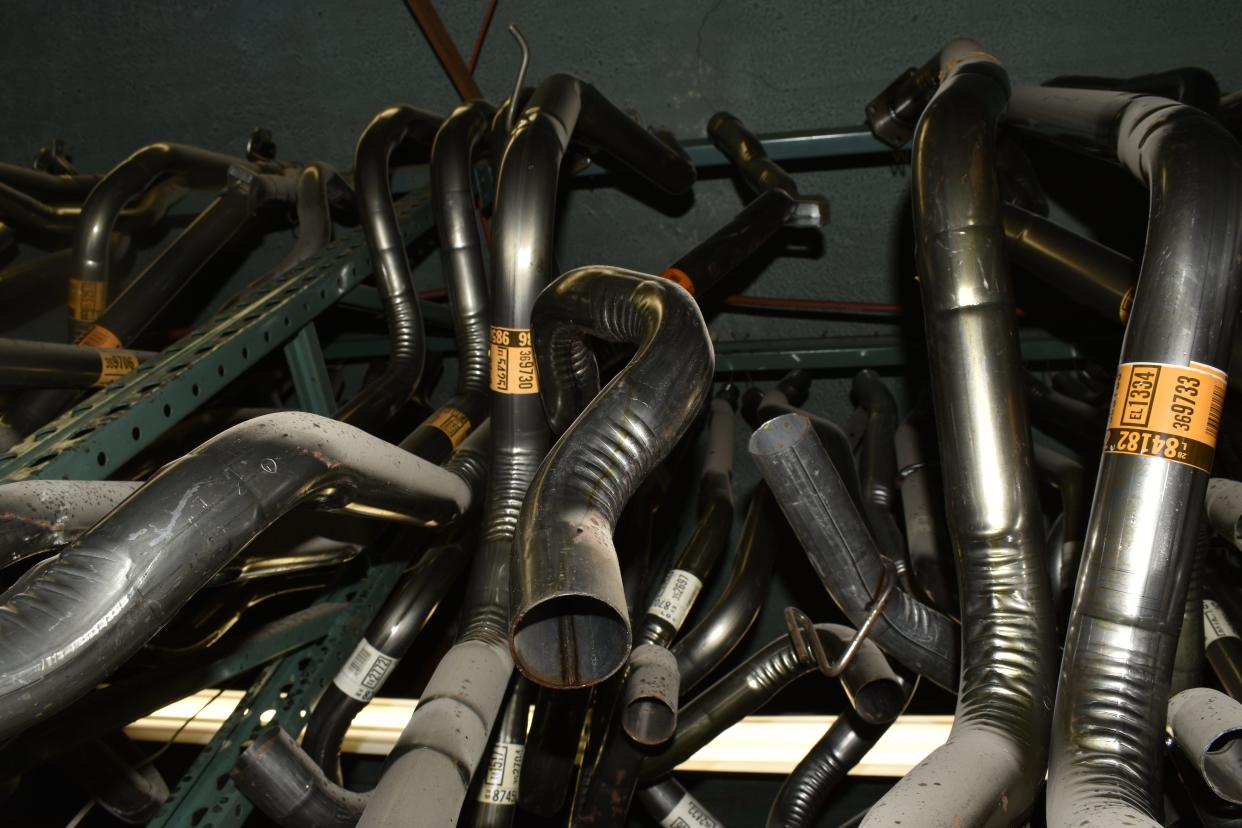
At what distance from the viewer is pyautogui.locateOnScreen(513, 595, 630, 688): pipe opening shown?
1.78 ft

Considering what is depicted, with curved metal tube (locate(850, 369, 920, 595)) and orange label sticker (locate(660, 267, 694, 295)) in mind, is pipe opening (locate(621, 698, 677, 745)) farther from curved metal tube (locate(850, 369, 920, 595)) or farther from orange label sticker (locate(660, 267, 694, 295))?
orange label sticker (locate(660, 267, 694, 295))

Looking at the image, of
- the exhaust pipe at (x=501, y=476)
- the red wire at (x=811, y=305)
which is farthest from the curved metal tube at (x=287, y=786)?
the red wire at (x=811, y=305)

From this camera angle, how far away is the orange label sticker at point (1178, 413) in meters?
0.64

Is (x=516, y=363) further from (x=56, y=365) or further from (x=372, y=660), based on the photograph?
(x=56, y=365)

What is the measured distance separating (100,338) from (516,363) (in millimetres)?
846

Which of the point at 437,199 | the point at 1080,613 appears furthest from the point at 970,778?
the point at 437,199

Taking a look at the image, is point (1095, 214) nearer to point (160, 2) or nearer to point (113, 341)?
point (113, 341)

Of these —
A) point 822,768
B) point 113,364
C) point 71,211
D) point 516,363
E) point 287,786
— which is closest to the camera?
point 287,786

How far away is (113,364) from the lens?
1229 mm

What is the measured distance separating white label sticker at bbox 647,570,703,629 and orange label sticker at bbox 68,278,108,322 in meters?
1.19

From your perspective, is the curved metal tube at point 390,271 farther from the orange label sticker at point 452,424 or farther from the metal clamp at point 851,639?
the metal clamp at point 851,639

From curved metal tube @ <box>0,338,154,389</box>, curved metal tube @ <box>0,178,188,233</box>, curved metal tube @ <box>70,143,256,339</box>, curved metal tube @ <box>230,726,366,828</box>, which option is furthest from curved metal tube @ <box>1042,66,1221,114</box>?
curved metal tube @ <box>0,178,188,233</box>

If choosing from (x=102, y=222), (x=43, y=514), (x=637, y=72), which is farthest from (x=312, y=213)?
(x=43, y=514)

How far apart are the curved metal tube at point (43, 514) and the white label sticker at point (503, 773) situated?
59 centimetres
